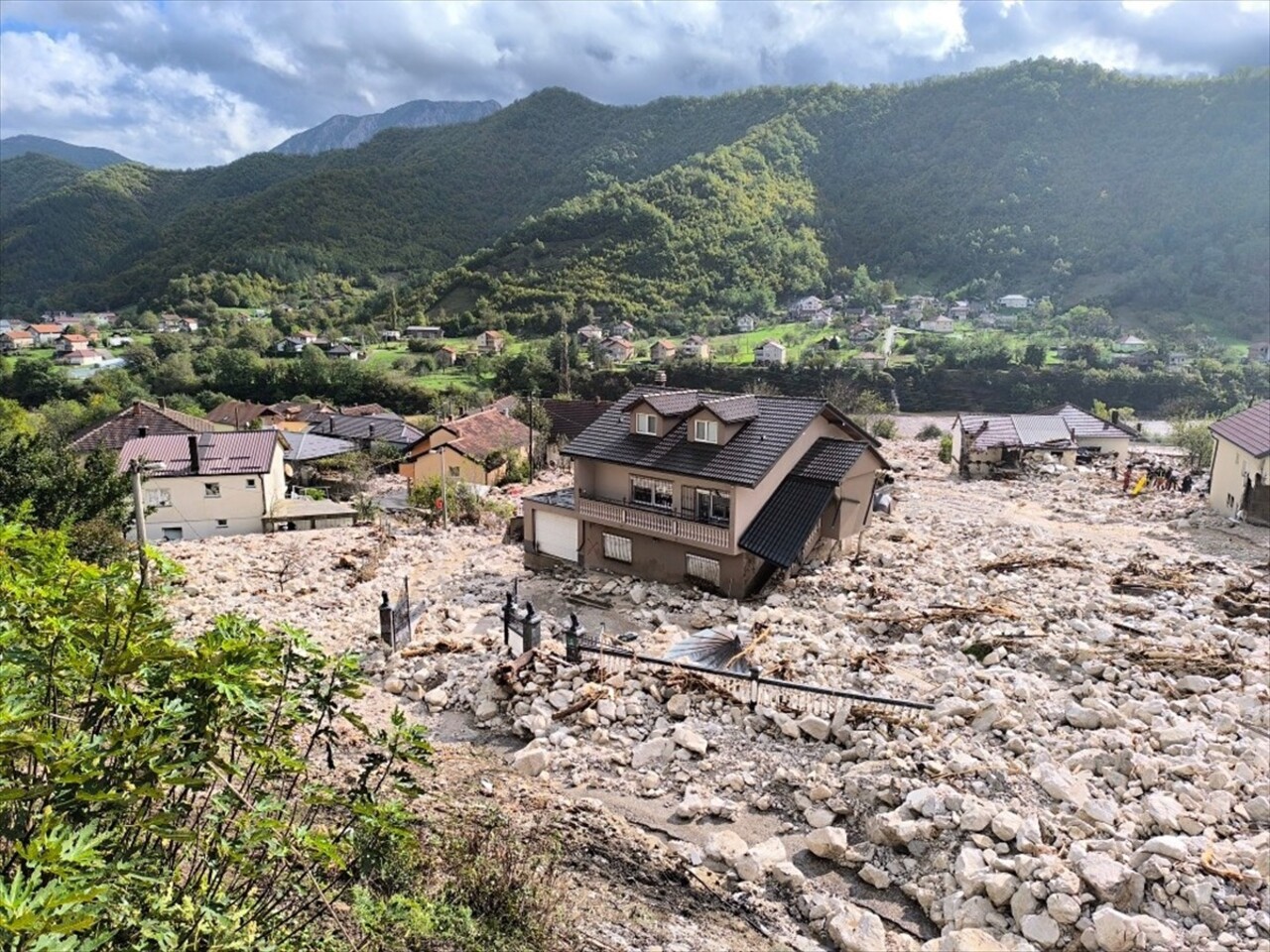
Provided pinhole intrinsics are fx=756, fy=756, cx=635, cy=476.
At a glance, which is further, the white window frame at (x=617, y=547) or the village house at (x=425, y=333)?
the village house at (x=425, y=333)

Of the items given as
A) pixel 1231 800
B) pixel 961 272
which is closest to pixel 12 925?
pixel 1231 800

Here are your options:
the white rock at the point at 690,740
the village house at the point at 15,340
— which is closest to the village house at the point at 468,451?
the white rock at the point at 690,740

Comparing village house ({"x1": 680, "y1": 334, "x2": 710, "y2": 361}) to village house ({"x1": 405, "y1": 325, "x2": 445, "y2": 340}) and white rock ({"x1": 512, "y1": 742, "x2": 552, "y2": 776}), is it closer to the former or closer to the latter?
village house ({"x1": 405, "y1": 325, "x2": 445, "y2": 340})

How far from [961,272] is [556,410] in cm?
11709

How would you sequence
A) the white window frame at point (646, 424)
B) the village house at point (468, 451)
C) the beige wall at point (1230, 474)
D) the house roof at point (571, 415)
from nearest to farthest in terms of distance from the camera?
the white window frame at point (646, 424) < the beige wall at point (1230, 474) < the village house at point (468, 451) < the house roof at point (571, 415)

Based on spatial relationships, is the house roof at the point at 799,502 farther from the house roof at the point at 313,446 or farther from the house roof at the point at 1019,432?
the house roof at the point at 313,446

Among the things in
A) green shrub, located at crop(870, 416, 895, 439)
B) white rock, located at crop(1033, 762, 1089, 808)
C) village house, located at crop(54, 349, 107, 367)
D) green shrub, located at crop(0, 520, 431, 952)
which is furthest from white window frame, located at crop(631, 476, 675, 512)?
village house, located at crop(54, 349, 107, 367)

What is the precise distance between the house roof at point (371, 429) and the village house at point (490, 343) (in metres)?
43.3

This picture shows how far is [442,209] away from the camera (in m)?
169

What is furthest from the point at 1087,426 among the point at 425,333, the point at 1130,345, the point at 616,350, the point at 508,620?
the point at 425,333

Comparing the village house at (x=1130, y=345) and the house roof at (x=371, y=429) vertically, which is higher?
the village house at (x=1130, y=345)

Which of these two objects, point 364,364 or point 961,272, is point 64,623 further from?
point 961,272

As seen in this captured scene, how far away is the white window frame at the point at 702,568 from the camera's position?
66.7 ft

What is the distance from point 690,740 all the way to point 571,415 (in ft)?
165
